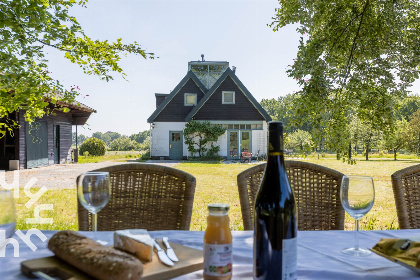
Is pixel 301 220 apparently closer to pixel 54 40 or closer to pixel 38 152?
pixel 54 40

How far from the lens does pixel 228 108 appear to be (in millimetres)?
17062

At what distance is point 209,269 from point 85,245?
0.29m

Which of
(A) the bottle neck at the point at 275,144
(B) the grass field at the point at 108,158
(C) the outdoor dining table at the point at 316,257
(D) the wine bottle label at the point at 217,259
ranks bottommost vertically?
(B) the grass field at the point at 108,158

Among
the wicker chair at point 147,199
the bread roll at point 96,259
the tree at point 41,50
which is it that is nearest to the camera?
the bread roll at point 96,259

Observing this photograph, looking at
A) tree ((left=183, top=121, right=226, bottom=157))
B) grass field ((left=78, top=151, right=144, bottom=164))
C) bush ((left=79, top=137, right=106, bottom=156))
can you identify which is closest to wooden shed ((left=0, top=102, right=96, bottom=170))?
grass field ((left=78, top=151, right=144, bottom=164))

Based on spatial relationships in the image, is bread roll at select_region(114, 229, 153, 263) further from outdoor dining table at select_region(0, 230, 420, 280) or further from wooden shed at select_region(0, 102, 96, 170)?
wooden shed at select_region(0, 102, 96, 170)

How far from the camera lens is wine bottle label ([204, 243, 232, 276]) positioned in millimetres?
746

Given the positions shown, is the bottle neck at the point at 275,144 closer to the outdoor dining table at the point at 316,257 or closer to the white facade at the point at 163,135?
the outdoor dining table at the point at 316,257

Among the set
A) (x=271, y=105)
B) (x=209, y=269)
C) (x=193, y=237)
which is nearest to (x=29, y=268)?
(x=209, y=269)

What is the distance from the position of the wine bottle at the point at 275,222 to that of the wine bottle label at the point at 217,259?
7cm

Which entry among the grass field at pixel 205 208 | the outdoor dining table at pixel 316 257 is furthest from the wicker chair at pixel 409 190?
the grass field at pixel 205 208

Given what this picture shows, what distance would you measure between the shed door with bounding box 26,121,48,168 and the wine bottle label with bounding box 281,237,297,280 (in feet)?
38.6

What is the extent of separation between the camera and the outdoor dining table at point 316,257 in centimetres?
86

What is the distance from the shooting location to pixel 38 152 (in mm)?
12336
